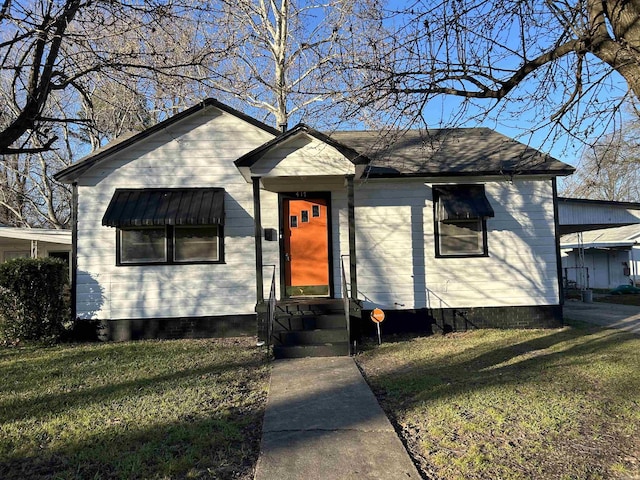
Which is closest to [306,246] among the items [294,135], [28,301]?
[294,135]

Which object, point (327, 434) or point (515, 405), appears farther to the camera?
point (515, 405)

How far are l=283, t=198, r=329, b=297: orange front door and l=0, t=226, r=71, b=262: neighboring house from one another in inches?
358

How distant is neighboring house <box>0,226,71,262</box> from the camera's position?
13.7m

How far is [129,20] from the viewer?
252 inches

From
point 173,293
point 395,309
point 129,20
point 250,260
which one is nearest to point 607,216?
point 395,309

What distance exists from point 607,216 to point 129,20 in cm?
1248

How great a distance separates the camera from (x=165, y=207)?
852 centimetres

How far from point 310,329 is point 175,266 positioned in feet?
10.3

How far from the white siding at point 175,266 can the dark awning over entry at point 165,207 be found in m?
0.21

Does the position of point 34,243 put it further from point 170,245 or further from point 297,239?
point 297,239

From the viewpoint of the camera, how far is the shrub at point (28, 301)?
8094 millimetres

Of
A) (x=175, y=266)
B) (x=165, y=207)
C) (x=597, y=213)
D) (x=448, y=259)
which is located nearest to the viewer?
(x=165, y=207)

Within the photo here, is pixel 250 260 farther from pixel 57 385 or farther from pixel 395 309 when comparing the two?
pixel 57 385

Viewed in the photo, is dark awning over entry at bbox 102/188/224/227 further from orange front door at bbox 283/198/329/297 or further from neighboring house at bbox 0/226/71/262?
neighboring house at bbox 0/226/71/262
